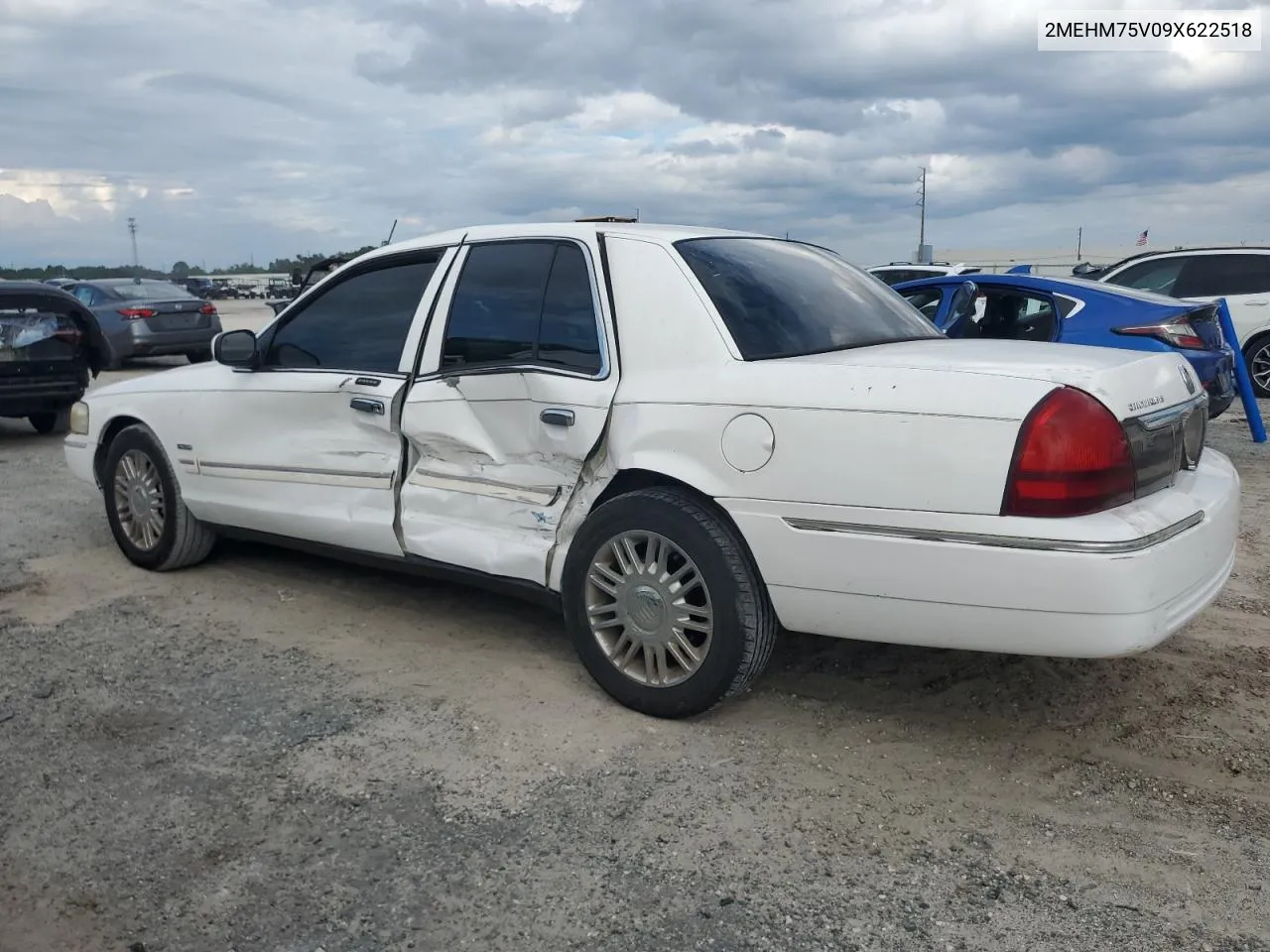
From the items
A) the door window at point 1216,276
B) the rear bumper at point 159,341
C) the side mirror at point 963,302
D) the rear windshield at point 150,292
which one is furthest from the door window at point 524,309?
the rear windshield at point 150,292

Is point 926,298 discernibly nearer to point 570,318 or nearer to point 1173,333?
point 1173,333

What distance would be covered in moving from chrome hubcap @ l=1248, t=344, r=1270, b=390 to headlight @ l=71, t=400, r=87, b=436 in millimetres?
11411

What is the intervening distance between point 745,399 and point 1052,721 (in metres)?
1.50

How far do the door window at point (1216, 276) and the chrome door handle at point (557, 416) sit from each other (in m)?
10.3

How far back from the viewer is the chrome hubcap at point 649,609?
3.57 meters

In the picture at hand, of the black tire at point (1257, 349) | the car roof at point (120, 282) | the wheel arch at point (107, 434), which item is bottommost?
the black tire at point (1257, 349)

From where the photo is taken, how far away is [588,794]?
3219 mm

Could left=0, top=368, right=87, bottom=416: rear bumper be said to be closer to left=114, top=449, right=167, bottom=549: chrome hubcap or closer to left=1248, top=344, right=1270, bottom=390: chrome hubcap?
left=114, top=449, right=167, bottom=549: chrome hubcap

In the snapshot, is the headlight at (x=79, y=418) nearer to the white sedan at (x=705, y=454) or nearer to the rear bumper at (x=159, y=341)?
the white sedan at (x=705, y=454)

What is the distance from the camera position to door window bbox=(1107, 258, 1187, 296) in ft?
39.4

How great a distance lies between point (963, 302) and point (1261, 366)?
638 cm

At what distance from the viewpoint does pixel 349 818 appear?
10.2 feet

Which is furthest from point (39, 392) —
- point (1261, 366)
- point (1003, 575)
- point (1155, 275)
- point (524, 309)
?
point (1261, 366)

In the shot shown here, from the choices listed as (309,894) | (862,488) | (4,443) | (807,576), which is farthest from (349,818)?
(4,443)
